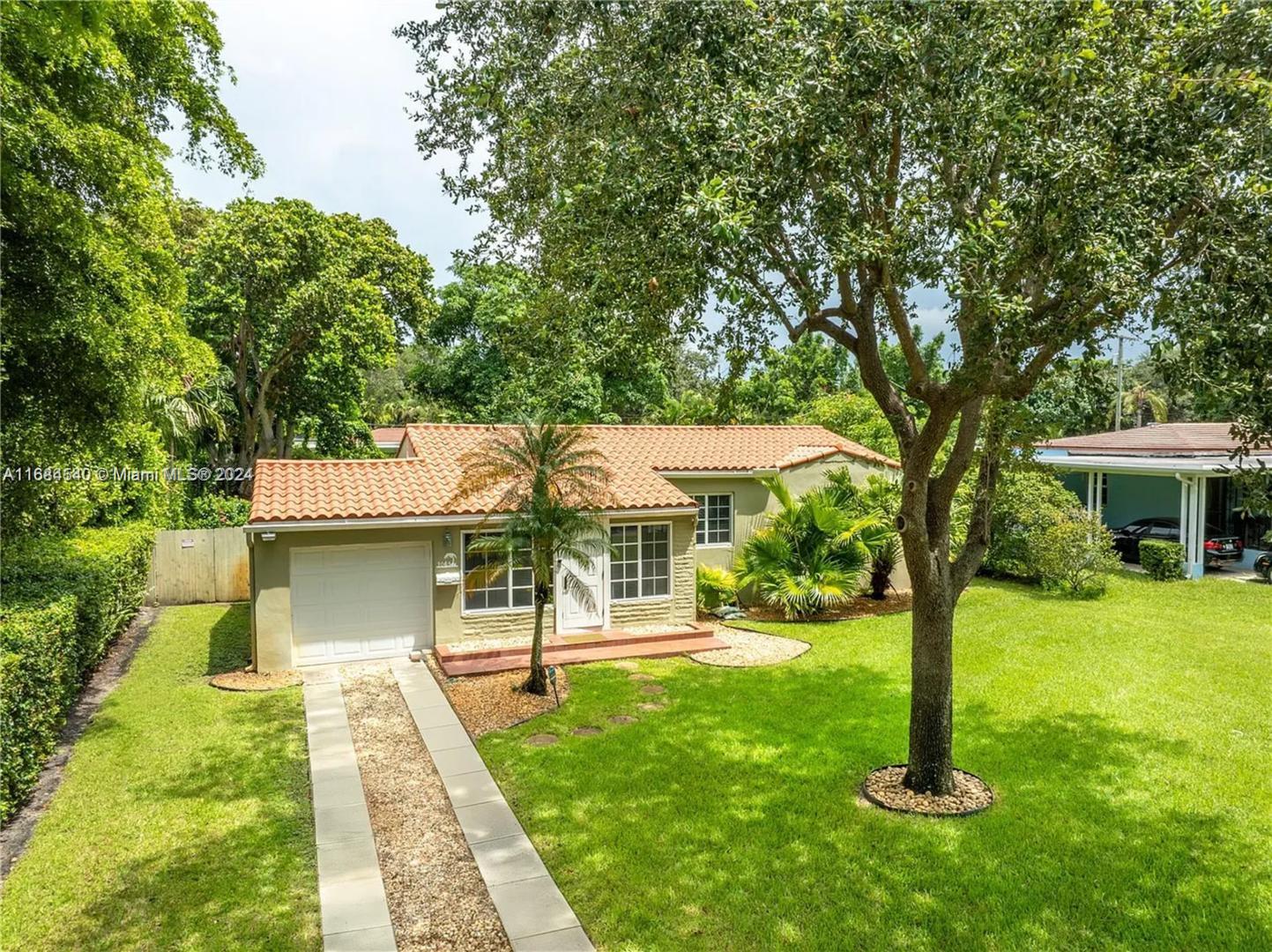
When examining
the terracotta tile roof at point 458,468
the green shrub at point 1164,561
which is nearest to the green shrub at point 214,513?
the terracotta tile roof at point 458,468

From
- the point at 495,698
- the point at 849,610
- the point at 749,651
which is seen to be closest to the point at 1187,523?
the point at 849,610

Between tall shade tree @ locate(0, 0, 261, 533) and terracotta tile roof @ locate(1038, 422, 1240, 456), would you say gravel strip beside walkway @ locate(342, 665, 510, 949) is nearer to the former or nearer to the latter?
tall shade tree @ locate(0, 0, 261, 533)

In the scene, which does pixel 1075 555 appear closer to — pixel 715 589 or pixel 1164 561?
pixel 1164 561

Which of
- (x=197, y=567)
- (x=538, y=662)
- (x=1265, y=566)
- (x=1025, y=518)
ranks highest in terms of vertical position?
(x=1025, y=518)

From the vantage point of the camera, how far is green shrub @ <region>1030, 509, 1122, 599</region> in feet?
61.7

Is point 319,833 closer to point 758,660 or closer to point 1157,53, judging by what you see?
point 758,660

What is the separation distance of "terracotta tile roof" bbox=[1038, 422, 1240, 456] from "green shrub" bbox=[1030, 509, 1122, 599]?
96.8 inches

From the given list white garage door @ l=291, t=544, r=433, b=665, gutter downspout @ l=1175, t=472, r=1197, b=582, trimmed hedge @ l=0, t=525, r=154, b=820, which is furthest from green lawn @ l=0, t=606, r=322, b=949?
gutter downspout @ l=1175, t=472, r=1197, b=582

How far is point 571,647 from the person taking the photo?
14.5 m

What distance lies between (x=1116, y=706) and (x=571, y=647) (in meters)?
9.04

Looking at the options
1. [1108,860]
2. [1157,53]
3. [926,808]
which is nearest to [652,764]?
[926,808]

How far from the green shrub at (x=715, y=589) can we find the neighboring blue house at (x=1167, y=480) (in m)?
9.53

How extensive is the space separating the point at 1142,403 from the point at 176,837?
182 ft

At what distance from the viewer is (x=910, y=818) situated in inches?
305
